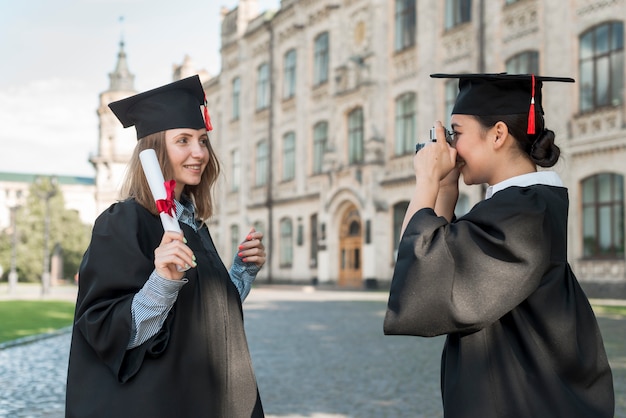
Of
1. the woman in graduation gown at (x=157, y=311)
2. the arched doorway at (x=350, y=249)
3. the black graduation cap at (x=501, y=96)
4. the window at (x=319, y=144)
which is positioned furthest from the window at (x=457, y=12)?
the black graduation cap at (x=501, y=96)

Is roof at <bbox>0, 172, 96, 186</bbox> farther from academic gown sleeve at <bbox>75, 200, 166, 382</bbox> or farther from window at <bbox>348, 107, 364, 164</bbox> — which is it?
academic gown sleeve at <bbox>75, 200, 166, 382</bbox>

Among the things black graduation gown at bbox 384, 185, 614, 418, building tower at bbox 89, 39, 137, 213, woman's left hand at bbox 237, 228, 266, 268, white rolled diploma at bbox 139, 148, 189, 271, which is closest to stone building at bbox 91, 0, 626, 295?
woman's left hand at bbox 237, 228, 266, 268

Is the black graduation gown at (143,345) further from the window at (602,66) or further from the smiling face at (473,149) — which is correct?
the window at (602,66)

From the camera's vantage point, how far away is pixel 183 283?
260 centimetres

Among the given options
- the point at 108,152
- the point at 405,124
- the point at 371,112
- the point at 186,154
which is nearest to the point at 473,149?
the point at 186,154

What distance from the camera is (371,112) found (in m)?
31.4

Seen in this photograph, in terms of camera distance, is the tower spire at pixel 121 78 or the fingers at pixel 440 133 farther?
the tower spire at pixel 121 78

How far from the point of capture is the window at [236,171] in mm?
43781

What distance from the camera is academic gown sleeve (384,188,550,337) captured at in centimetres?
222

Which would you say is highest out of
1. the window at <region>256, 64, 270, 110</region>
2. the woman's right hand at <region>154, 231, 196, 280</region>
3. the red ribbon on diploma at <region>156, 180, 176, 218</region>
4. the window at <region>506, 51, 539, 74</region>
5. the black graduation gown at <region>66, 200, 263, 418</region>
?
the window at <region>256, 64, 270, 110</region>

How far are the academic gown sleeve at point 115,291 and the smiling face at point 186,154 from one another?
1.11 feet

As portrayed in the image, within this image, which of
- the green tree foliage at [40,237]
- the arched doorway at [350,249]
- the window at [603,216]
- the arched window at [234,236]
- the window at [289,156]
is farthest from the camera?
the green tree foliage at [40,237]

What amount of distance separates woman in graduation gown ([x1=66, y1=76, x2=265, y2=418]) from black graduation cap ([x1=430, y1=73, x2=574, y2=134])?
1.03m

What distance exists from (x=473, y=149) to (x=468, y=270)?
→ 0.45 metres
